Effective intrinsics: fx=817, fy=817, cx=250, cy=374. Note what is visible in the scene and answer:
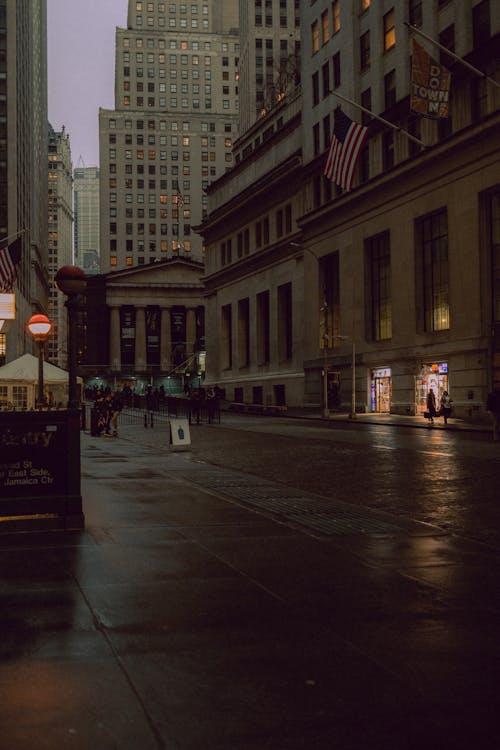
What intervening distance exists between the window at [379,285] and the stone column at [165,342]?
86434 mm

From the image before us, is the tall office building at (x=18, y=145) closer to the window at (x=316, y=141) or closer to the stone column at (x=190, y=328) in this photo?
the stone column at (x=190, y=328)

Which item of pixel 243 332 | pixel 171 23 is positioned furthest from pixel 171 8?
pixel 243 332

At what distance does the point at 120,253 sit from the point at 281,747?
163783 millimetres

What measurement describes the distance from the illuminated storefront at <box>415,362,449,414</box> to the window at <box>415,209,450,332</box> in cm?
223

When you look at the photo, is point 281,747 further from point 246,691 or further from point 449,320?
point 449,320

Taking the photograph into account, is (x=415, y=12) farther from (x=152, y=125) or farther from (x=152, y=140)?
(x=152, y=125)

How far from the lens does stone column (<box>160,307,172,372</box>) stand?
5482 inches

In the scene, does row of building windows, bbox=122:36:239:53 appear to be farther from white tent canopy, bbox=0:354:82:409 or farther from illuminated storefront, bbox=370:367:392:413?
white tent canopy, bbox=0:354:82:409

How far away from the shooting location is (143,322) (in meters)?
140

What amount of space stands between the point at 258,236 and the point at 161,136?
95.5 metres

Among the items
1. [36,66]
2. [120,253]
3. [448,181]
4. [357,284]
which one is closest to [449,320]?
[448,181]

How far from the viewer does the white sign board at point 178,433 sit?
80.6ft

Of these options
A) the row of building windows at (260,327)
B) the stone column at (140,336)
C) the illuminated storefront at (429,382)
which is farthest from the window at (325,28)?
the stone column at (140,336)

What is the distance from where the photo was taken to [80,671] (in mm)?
4660
